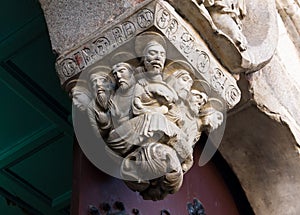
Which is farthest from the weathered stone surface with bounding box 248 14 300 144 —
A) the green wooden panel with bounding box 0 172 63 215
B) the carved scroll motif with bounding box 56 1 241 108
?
the green wooden panel with bounding box 0 172 63 215

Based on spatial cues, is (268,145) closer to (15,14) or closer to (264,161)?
(264,161)

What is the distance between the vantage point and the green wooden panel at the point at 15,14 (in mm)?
2635

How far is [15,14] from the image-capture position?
2641 mm

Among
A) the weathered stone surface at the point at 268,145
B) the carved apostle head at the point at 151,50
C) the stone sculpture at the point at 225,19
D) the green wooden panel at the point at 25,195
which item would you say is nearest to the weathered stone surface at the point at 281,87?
the weathered stone surface at the point at 268,145

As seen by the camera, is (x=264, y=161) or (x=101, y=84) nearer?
(x=101, y=84)

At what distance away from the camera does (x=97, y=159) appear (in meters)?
2.16

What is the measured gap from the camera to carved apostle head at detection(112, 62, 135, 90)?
207cm

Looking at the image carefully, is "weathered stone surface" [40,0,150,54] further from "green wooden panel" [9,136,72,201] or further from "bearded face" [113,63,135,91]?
"green wooden panel" [9,136,72,201]

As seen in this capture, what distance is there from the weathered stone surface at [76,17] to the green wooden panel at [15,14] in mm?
367

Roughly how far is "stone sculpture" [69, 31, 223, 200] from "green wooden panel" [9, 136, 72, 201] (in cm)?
81

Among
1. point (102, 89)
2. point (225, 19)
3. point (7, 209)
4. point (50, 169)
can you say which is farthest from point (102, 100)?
point (7, 209)

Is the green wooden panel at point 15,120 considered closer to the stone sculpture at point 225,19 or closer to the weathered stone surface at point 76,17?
the weathered stone surface at point 76,17

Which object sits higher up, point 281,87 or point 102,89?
point 102,89

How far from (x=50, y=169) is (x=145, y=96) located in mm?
1000
